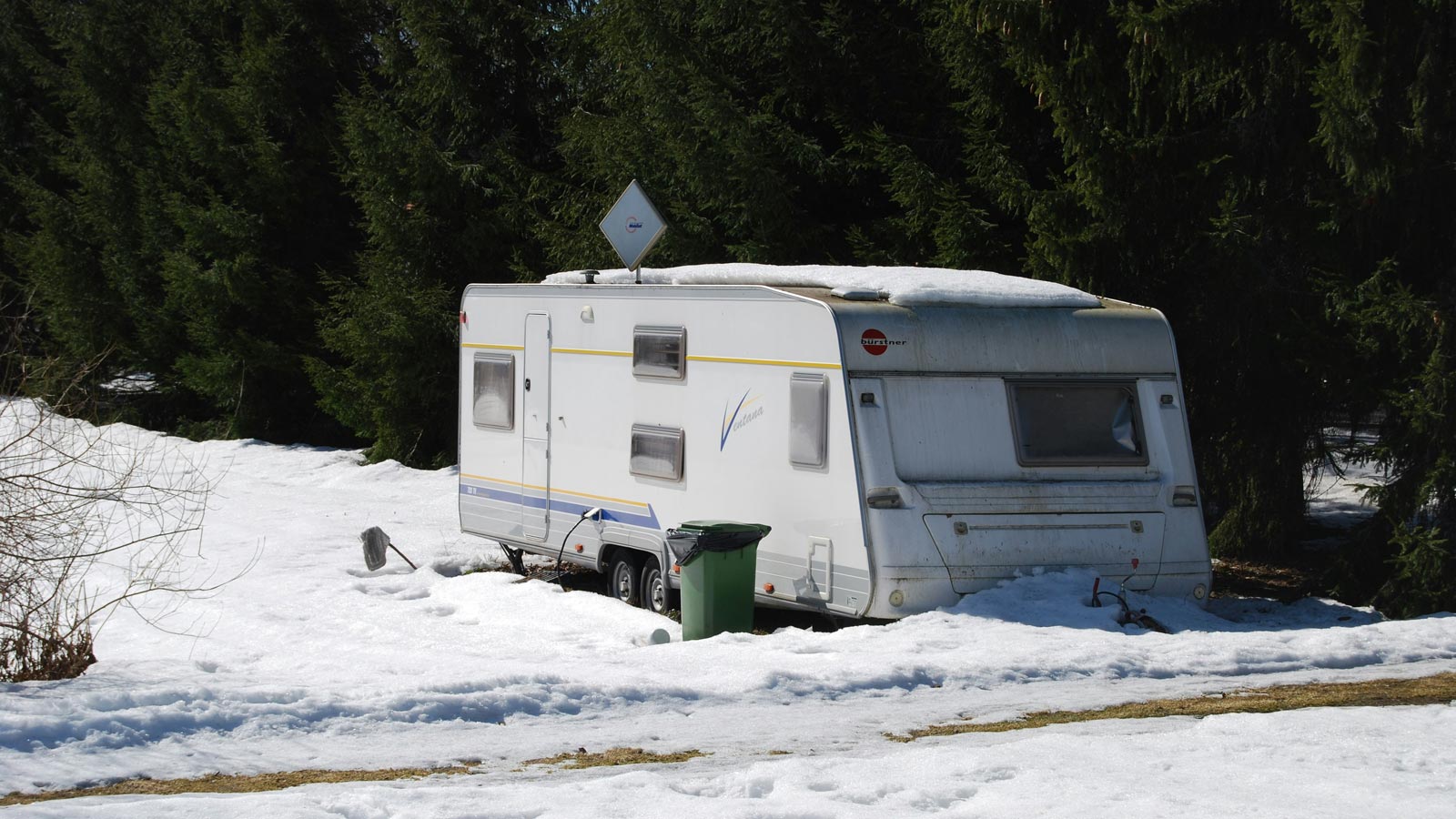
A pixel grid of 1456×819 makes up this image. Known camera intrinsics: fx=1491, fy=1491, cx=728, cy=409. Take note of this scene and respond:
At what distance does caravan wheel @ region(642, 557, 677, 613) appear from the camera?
12250 millimetres

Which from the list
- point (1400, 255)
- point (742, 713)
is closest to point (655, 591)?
point (742, 713)

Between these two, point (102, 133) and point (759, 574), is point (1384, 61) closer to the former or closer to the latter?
point (759, 574)

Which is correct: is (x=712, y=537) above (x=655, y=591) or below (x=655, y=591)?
above

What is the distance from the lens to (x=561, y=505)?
44.9 ft

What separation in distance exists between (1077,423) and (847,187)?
6925mm

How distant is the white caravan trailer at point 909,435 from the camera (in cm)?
1051

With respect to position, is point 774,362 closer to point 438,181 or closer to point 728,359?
point 728,359

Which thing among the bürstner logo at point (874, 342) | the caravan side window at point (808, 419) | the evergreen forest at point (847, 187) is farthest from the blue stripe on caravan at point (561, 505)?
the evergreen forest at point (847, 187)

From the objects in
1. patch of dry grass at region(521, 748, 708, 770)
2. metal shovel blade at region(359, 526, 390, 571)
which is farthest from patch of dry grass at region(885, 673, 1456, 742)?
metal shovel blade at region(359, 526, 390, 571)

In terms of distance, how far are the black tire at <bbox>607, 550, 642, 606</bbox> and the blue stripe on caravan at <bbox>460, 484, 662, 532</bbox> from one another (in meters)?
0.35

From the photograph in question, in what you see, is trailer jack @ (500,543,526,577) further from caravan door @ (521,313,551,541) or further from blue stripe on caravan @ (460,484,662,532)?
caravan door @ (521,313,551,541)

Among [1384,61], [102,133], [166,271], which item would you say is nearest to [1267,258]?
[1384,61]

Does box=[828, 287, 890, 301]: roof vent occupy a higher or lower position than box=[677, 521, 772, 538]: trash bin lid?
higher

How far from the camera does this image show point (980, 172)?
15188 mm
